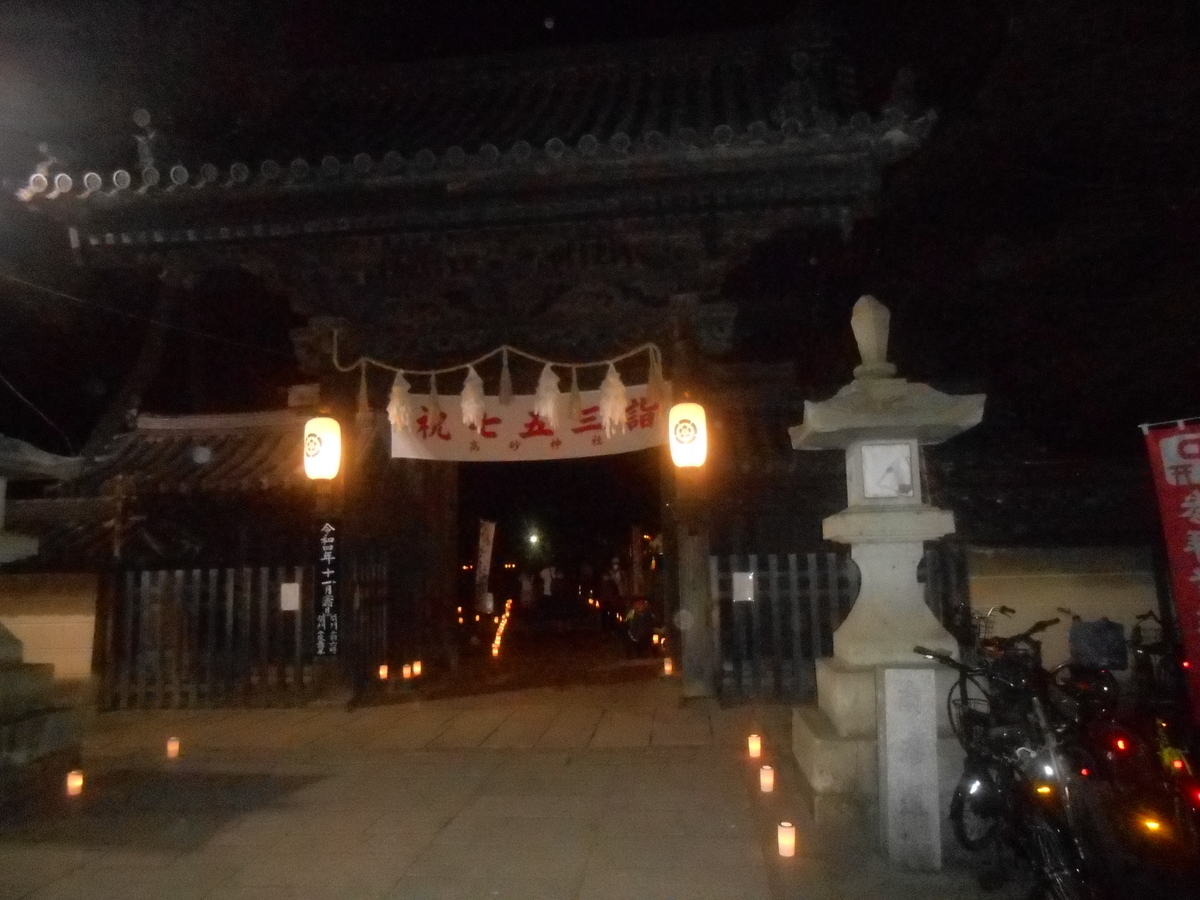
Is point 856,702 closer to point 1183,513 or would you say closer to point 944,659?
point 944,659

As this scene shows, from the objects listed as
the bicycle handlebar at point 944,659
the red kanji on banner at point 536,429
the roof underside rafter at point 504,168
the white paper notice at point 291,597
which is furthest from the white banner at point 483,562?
the bicycle handlebar at point 944,659

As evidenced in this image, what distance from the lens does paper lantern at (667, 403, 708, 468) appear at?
914 centimetres

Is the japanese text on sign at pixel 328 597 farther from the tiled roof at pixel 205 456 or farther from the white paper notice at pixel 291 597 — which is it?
the tiled roof at pixel 205 456

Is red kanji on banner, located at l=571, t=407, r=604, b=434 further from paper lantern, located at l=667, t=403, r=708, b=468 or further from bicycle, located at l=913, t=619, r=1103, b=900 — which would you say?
bicycle, located at l=913, t=619, r=1103, b=900

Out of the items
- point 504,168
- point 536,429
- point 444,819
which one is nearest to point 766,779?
point 444,819

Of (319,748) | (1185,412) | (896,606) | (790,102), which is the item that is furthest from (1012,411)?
(319,748)

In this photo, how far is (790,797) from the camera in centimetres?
633

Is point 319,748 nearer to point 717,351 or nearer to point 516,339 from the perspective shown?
point 516,339

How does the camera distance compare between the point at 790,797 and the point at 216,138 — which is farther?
the point at 216,138

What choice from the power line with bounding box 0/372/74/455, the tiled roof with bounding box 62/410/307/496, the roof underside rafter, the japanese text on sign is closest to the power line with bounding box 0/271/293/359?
the power line with bounding box 0/372/74/455

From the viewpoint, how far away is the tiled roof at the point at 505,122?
25.6 ft

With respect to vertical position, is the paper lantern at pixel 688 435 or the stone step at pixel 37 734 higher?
the paper lantern at pixel 688 435

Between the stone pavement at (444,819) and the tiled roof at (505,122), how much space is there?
5516mm

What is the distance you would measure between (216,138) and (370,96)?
2.69 m
